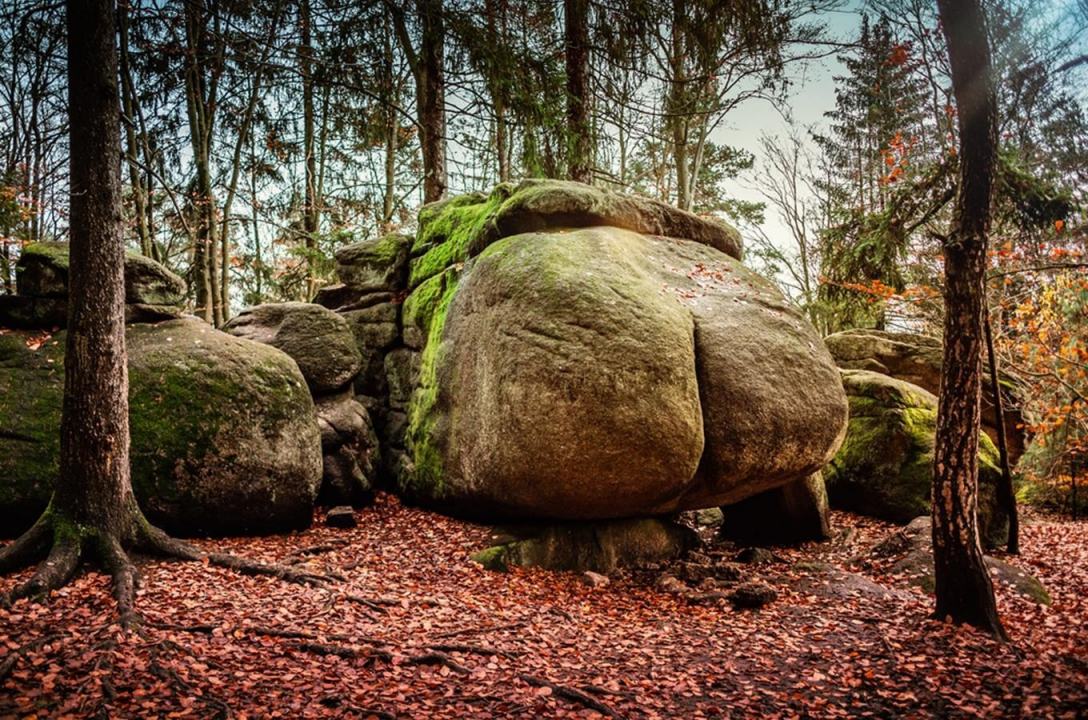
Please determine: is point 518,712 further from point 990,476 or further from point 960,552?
point 990,476

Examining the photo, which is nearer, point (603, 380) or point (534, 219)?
point (603, 380)

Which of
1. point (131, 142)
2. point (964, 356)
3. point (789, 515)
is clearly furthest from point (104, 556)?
point (789, 515)

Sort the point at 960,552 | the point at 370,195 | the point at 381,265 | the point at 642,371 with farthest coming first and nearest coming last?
the point at 370,195 < the point at 381,265 < the point at 642,371 < the point at 960,552

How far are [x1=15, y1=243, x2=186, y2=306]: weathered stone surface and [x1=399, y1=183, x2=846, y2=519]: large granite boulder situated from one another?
3917mm

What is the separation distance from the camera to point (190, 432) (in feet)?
24.9

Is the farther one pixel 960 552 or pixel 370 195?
pixel 370 195

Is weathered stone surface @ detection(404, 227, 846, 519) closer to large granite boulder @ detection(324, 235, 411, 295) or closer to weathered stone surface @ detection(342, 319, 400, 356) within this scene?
weathered stone surface @ detection(342, 319, 400, 356)

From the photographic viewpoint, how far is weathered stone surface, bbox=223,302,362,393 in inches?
405

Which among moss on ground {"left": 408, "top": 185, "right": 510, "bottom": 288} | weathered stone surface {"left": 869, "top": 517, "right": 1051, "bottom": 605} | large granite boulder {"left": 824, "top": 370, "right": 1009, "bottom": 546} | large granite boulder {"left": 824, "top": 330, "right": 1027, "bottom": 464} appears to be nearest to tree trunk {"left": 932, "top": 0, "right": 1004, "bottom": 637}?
weathered stone surface {"left": 869, "top": 517, "right": 1051, "bottom": 605}

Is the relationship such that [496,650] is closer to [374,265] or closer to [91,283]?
[91,283]

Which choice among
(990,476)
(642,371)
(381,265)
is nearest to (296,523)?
(642,371)

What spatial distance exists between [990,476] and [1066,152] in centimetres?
519

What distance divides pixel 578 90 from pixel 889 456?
353 inches

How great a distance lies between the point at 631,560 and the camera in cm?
839
